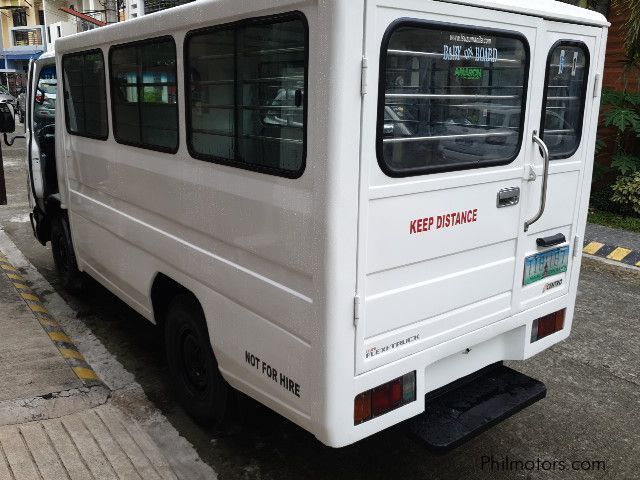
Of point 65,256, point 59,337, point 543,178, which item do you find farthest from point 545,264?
point 65,256

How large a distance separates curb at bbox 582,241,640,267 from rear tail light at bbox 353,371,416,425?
549 centimetres

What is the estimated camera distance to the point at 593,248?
807 cm

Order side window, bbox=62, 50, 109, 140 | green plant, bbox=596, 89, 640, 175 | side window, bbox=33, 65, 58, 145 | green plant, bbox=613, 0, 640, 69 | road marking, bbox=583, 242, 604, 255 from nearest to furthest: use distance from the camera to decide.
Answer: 1. side window, bbox=62, 50, 109, 140
2. side window, bbox=33, 65, 58, 145
3. road marking, bbox=583, 242, 604, 255
4. green plant, bbox=613, 0, 640, 69
5. green plant, bbox=596, 89, 640, 175

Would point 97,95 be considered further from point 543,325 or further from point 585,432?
point 585,432

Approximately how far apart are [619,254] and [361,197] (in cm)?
631

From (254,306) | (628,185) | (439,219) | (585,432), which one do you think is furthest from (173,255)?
(628,185)

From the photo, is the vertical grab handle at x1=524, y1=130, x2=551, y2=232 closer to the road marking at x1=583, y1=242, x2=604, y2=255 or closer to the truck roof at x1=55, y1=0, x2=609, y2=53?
the truck roof at x1=55, y1=0, x2=609, y2=53

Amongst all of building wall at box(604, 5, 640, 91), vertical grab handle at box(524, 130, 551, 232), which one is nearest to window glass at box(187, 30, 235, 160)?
vertical grab handle at box(524, 130, 551, 232)

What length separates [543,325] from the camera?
12.3 feet

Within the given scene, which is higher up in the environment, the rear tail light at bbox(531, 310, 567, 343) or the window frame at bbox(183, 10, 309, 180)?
the window frame at bbox(183, 10, 309, 180)

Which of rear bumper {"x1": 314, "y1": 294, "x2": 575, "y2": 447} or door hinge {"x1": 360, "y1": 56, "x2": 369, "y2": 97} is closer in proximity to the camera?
door hinge {"x1": 360, "y1": 56, "x2": 369, "y2": 97}

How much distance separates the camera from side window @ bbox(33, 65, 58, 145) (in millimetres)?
6490

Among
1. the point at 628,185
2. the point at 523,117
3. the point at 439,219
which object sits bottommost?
the point at 628,185

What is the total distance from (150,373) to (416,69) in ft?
10.2
